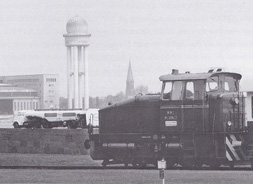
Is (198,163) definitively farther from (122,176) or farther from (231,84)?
(122,176)

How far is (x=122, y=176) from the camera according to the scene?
943 inches

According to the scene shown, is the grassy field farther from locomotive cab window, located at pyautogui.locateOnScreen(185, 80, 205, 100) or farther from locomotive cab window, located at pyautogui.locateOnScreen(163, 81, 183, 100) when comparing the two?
locomotive cab window, located at pyautogui.locateOnScreen(185, 80, 205, 100)

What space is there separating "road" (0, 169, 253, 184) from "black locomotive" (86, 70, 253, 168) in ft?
5.65

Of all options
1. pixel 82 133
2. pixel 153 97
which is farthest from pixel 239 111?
pixel 82 133

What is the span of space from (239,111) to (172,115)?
2703mm

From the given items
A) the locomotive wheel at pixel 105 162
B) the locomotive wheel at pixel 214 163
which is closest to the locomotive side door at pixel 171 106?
the locomotive wheel at pixel 214 163

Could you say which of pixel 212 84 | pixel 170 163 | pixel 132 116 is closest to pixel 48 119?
pixel 132 116

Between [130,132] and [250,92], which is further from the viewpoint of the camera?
[250,92]

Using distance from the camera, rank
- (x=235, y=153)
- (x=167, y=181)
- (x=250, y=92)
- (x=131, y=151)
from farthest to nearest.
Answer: (x=250, y=92)
(x=131, y=151)
(x=235, y=153)
(x=167, y=181)

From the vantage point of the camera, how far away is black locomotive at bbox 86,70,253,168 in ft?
87.8

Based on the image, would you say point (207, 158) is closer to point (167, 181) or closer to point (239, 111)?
point (239, 111)

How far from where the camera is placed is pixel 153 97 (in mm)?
28406

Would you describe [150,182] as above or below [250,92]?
below

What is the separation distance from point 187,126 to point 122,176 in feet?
15.0
